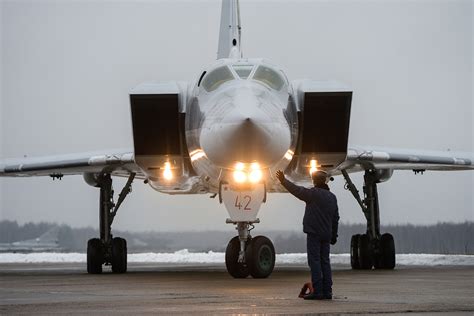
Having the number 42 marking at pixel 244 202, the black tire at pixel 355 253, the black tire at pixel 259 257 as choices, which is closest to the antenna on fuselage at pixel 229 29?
the black tire at pixel 355 253

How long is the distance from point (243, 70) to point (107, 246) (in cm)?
508

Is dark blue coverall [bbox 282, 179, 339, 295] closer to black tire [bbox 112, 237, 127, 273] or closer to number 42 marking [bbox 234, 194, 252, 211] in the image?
number 42 marking [bbox 234, 194, 252, 211]

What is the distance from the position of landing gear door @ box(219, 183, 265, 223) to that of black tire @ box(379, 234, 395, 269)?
5108mm

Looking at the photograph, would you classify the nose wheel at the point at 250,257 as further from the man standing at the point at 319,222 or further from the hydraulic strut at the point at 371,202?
the hydraulic strut at the point at 371,202

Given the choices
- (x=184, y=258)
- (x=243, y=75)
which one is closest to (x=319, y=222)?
(x=243, y=75)

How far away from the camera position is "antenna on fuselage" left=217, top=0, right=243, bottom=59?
21041 mm

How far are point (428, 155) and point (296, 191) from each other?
30.5ft

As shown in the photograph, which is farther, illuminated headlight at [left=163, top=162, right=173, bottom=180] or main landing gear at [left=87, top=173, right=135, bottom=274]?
main landing gear at [left=87, top=173, right=135, bottom=274]

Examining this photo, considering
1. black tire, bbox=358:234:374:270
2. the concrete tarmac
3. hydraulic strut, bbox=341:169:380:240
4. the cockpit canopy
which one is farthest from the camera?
hydraulic strut, bbox=341:169:380:240

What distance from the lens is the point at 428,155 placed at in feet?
62.2

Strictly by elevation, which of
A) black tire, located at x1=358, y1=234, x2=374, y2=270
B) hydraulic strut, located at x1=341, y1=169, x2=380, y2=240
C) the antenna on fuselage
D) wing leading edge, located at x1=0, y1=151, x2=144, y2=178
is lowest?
black tire, located at x1=358, y1=234, x2=374, y2=270

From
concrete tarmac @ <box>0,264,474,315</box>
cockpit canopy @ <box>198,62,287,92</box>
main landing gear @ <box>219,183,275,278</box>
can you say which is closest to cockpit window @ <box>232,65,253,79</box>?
cockpit canopy @ <box>198,62,287,92</box>

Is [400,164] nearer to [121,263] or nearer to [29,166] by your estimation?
[121,263]

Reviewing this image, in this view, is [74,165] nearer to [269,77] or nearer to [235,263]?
[269,77]
